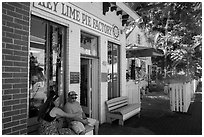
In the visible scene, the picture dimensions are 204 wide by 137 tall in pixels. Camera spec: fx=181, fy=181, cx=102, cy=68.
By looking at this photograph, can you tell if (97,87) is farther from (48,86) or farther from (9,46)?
(9,46)

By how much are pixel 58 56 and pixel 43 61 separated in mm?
464

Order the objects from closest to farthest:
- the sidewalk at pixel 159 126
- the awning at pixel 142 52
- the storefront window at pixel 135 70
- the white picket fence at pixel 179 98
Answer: the sidewalk at pixel 159 126, the white picket fence at pixel 179 98, the awning at pixel 142 52, the storefront window at pixel 135 70

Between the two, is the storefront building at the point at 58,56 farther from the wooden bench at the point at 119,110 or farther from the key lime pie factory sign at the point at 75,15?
the wooden bench at the point at 119,110

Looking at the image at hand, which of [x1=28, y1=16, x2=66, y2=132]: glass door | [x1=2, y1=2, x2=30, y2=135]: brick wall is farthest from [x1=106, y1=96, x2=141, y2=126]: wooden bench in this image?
[x1=2, y1=2, x2=30, y2=135]: brick wall

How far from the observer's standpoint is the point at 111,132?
192 inches

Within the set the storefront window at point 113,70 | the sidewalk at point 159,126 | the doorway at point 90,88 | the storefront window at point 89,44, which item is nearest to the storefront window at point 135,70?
the storefront window at point 113,70

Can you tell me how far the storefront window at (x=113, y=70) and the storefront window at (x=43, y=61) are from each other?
2474 mm

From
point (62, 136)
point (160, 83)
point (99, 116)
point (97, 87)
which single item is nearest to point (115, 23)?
point (97, 87)

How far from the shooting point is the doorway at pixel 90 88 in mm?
5773

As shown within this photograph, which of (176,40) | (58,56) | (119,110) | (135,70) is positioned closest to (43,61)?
(58,56)

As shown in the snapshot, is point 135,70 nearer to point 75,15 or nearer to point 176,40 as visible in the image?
point 176,40

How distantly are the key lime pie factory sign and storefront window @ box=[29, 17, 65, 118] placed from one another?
0.95ft

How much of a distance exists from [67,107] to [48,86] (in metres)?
0.65

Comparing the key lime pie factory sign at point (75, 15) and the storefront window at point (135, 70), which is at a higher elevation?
the key lime pie factory sign at point (75, 15)
